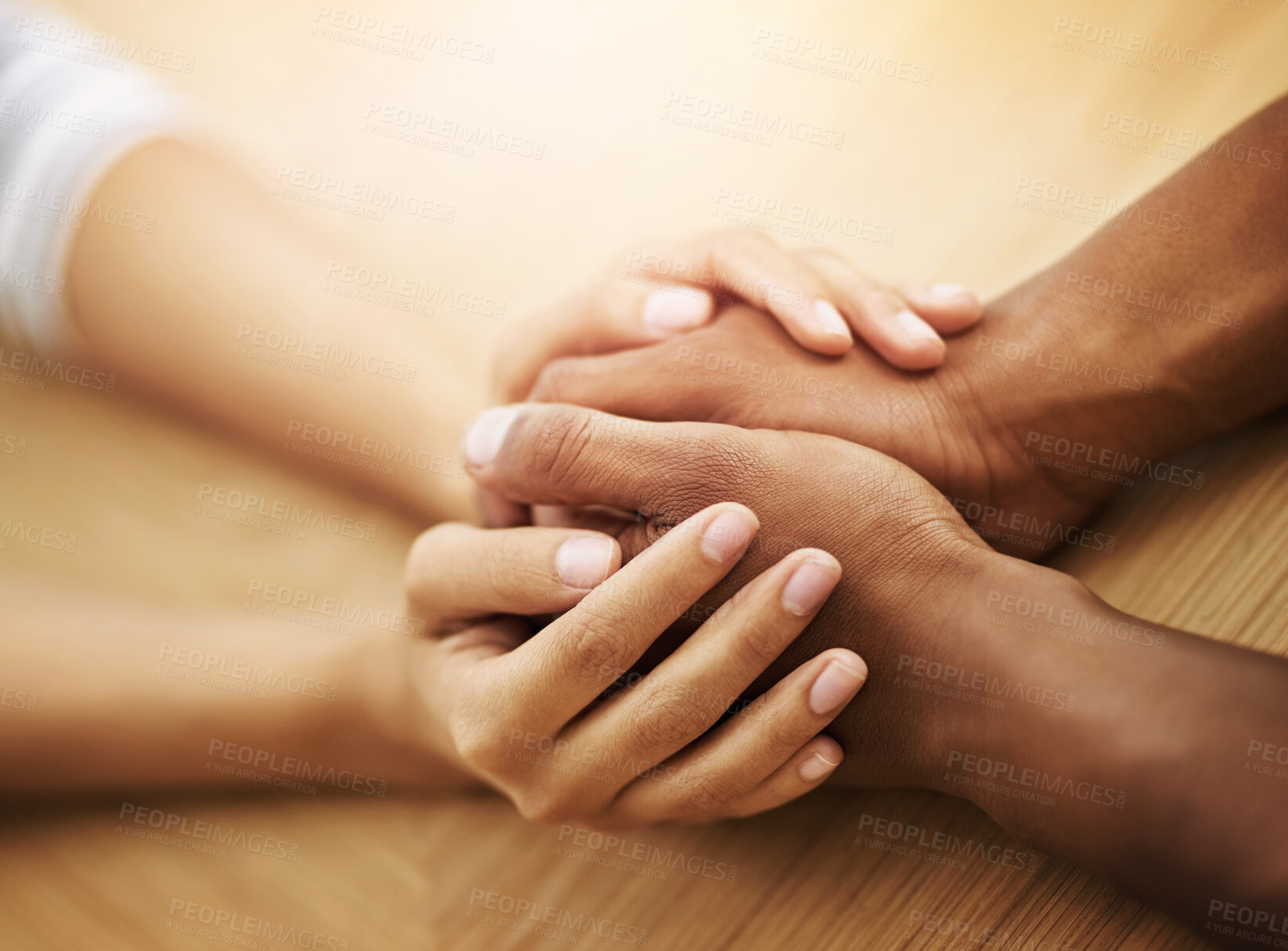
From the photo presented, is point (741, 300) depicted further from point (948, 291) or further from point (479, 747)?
point (479, 747)

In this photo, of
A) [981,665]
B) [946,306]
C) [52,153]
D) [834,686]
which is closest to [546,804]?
[834,686]

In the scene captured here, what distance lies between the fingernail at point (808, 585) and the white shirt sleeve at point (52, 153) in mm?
851

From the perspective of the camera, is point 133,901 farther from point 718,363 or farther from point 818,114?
point 818,114

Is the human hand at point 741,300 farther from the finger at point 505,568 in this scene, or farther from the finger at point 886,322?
the finger at point 505,568

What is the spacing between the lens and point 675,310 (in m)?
0.80

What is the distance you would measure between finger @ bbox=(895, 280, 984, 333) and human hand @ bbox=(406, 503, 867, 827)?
0.30 meters

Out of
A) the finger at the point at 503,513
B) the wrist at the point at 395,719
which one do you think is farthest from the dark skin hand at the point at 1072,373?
the wrist at the point at 395,719

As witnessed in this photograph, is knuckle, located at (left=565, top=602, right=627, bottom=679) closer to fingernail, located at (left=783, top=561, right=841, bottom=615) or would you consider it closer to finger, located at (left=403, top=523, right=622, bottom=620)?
finger, located at (left=403, top=523, right=622, bottom=620)

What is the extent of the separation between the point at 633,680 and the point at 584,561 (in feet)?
0.42

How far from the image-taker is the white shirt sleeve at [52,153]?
0.86m

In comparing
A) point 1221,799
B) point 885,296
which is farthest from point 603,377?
point 1221,799

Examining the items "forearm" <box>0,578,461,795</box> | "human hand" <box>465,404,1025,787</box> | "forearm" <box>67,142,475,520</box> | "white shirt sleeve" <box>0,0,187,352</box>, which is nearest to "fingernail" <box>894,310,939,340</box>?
"human hand" <box>465,404,1025,787</box>

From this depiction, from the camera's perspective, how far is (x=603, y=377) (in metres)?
0.78

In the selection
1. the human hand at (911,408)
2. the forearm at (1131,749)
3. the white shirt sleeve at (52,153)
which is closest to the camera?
the forearm at (1131,749)
